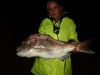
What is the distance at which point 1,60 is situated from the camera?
939cm

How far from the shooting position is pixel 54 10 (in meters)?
5.31

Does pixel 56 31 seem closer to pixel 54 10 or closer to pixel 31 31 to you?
pixel 54 10

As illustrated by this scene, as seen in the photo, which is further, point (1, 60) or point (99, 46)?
point (99, 46)

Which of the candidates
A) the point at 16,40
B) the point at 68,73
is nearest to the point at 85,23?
the point at 16,40

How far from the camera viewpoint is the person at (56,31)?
538cm

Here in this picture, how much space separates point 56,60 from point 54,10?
0.81m

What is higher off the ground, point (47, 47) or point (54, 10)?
point (54, 10)

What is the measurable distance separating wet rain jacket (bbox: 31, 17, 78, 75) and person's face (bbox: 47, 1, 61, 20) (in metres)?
0.14

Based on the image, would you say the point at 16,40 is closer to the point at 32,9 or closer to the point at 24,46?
the point at 24,46

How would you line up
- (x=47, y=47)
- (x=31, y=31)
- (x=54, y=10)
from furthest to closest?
(x=31, y=31), (x=54, y=10), (x=47, y=47)

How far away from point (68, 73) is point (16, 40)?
664 cm

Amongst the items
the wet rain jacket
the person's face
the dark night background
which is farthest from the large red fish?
the dark night background

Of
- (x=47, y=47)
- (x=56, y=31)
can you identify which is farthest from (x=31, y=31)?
(x=47, y=47)

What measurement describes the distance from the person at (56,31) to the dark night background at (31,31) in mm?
596
